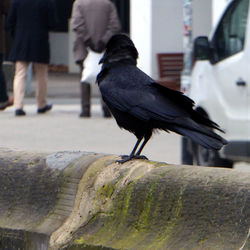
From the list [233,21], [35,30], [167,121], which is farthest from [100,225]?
[35,30]

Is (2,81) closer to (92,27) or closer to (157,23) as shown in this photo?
(92,27)

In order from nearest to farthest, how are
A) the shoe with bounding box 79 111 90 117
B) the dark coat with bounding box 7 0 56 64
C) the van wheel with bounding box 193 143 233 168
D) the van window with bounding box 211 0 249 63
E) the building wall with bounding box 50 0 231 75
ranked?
1. the van window with bounding box 211 0 249 63
2. the van wheel with bounding box 193 143 233 168
3. the dark coat with bounding box 7 0 56 64
4. the shoe with bounding box 79 111 90 117
5. the building wall with bounding box 50 0 231 75

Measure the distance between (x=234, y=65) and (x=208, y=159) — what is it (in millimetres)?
1142

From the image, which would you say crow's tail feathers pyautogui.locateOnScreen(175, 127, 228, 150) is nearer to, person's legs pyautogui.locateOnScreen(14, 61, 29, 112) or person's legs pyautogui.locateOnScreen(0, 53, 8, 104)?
person's legs pyautogui.locateOnScreen(14, 61, 29, 112)

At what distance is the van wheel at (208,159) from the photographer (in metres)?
8.55

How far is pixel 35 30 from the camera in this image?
45.3 ft

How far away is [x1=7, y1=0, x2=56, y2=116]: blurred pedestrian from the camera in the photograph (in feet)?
45.0

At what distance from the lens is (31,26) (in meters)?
13.8

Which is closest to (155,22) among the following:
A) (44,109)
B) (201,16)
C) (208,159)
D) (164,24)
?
(164,24)

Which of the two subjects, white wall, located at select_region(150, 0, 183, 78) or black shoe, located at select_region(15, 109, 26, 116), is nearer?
black shoe, located at select_region(15, 109, 26, 116)

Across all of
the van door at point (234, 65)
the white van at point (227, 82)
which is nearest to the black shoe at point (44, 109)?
the white van at point (227, 82)

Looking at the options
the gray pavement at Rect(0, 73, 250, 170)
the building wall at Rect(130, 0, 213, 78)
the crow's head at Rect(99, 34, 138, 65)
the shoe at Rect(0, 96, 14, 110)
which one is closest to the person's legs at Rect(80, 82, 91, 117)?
the gray pavement at Rect(0, 73, 250, 170)

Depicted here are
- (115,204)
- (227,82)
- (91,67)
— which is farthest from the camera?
(91,67)

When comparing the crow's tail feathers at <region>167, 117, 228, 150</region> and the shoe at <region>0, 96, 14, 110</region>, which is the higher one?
the crow's tail feathers at <region>167, 117, 228, 150</region>
